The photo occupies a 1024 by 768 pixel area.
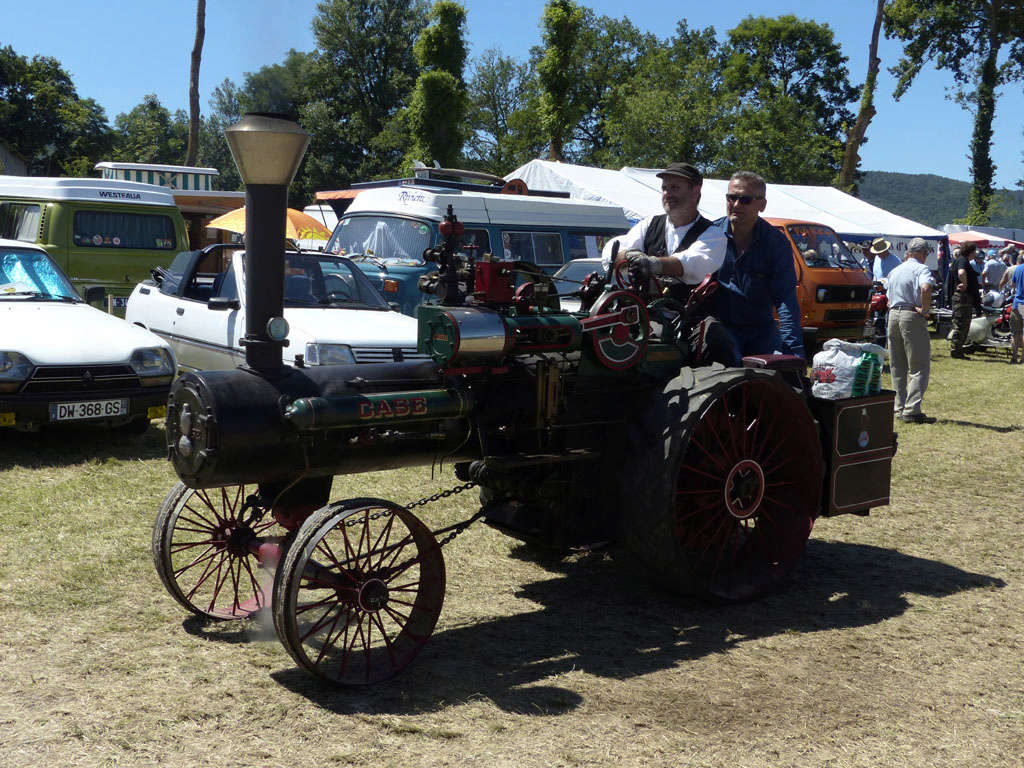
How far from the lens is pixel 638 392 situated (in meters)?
4.91

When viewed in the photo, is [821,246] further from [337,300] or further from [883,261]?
[337,300]

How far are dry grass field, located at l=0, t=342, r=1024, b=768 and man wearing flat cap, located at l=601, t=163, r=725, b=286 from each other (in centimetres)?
167

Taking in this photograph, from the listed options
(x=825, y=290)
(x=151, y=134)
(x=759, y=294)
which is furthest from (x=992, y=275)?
(x=151, y=134)

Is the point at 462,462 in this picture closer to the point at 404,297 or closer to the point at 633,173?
the point at 404,297

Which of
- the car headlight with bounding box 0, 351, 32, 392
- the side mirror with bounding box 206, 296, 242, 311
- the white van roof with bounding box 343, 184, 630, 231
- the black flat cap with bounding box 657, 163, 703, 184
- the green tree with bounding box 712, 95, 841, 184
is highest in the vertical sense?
the green tree with bounding box 712, 95, 841, 184

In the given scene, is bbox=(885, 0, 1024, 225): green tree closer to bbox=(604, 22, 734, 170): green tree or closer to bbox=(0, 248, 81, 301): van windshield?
bbox=(604, 22, 734, 170): green tree

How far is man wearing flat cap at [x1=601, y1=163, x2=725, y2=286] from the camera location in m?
5.00

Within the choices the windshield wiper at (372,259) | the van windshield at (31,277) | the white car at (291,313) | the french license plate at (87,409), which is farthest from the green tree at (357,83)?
the french license plate at (87,409)

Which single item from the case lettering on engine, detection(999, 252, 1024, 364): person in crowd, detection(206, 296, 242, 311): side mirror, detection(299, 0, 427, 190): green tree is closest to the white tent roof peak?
detection(999, 252, 1024, 364): person in crowd

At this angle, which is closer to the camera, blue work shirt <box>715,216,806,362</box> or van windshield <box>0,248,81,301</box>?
blue work shirt <box>715,216,806,362</box>

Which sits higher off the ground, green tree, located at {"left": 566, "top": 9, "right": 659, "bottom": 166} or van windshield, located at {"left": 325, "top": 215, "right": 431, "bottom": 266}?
green tree, located at {"left": 566, "top": 9, "right": 659, "bottom": 166}

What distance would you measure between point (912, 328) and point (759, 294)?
5.87 metres

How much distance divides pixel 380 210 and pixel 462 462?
339 inches

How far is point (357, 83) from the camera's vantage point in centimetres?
5388
